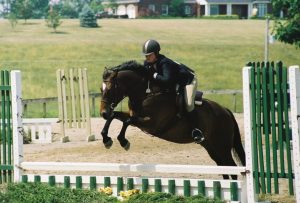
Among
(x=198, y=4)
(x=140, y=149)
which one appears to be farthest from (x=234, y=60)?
(x=198, y=4)

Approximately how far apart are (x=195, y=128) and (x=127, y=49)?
4072cm

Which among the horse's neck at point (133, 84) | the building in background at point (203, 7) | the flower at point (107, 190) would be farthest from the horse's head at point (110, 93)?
the building in background at point (203, 7)

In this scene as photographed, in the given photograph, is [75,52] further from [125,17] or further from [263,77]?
[263,77]

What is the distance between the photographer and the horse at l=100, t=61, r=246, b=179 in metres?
8.13

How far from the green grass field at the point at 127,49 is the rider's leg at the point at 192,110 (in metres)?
20.9

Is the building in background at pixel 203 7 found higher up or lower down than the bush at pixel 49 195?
higher up

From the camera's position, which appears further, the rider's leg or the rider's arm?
the rider's leg

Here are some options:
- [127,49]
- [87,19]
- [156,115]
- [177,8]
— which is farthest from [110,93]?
[177,8]

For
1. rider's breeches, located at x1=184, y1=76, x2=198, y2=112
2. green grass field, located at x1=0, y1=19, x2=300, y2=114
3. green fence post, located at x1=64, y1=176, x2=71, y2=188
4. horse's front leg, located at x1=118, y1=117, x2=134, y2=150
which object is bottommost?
green grass field, located at x1=0, y1=19, x2=300, y2=114

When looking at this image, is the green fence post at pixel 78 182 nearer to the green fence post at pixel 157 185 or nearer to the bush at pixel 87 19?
the green fence post at pixel 157 185

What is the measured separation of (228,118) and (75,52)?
39161 millimetres

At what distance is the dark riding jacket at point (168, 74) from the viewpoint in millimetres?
8516

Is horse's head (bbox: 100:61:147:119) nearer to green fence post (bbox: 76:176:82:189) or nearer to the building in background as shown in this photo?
green fence post (bbox: 76:176:82:189)

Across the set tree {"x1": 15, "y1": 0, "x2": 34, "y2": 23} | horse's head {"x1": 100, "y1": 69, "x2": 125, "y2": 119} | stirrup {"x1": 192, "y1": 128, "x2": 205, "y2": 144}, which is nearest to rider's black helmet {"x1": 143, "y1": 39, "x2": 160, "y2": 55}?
horse's head {"x1": 100, "y1": 69, "x2": 125, "y2": 119}
